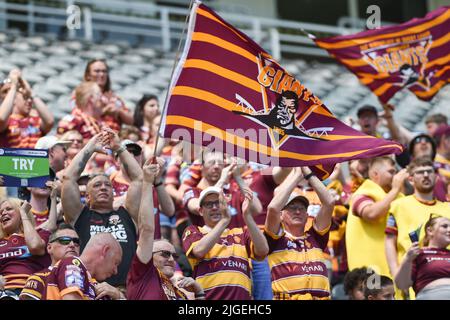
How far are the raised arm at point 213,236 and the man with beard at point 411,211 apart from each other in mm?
1823

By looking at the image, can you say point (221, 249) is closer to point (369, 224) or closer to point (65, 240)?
point (65, 240)

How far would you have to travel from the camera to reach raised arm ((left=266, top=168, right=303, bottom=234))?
964 centimetres

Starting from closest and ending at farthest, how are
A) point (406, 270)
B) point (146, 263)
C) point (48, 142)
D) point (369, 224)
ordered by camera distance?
1. point (146, 263)
2. point (406, 270)
3. point (48, 142)
4. point (369, 224)

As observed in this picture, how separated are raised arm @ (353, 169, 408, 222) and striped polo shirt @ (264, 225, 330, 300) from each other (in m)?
1.05

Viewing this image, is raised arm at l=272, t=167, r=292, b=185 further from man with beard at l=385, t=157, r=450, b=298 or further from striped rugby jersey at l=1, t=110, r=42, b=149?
striped rugby jersey at l=1, t=110, r=42, b=149

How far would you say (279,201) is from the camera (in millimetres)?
9633

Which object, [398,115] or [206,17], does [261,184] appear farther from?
[398,115]

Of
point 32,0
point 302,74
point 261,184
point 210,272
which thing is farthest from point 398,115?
point 210,272

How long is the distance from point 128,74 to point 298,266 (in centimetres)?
789

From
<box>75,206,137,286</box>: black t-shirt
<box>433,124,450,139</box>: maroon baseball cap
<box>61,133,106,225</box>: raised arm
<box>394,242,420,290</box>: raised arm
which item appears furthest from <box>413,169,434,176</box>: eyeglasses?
<box>61,133,106,225</box>: raised arm

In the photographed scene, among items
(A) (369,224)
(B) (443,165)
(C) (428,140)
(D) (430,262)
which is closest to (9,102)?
(A) (369,224)
